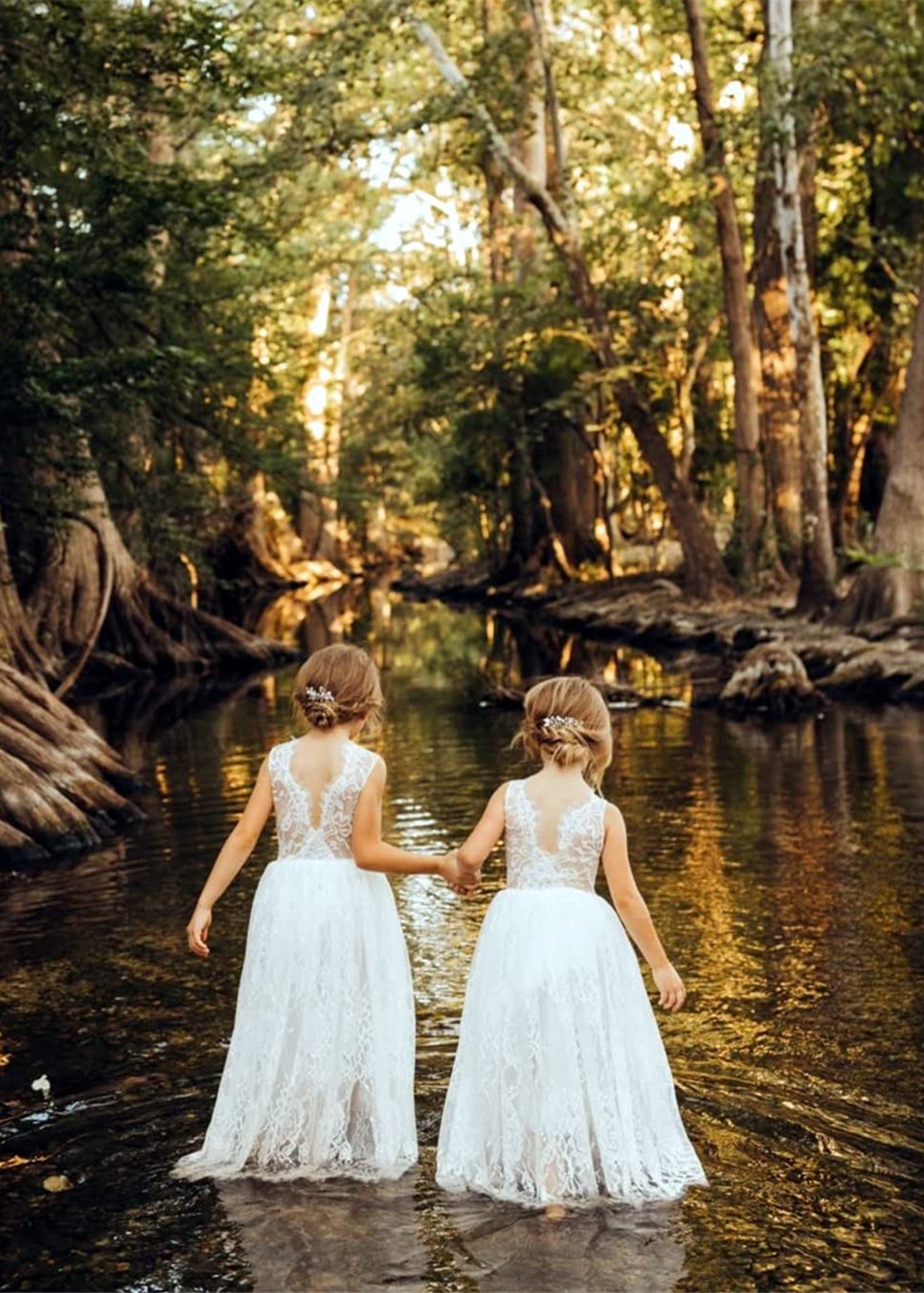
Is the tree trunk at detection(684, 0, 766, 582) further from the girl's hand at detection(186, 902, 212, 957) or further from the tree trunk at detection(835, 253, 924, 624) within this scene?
the girl's hand at detection(186, 902, 212, 957)

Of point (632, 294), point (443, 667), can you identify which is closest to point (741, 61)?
point (632, 294)

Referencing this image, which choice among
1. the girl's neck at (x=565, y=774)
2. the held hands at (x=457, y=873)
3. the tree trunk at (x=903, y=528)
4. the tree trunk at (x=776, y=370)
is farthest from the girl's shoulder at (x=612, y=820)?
the tree trunk at (x=776, y=370)

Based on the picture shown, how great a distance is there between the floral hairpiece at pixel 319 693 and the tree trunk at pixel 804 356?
23241mm

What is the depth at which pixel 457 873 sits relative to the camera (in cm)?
603

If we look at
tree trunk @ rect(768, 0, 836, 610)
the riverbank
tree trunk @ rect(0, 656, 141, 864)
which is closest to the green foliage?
tree trunk @ rect(768, 0, 836, 610)

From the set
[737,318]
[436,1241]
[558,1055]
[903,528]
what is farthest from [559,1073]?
[737,318]

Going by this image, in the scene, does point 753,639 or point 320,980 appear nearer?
point 320,980

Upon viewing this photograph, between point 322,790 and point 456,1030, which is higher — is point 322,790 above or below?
above

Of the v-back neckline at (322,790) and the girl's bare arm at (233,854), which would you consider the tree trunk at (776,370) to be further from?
the girl's bare arm at (233,854)

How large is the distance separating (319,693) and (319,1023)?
3.51ft

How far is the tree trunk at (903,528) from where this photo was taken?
83.9ft

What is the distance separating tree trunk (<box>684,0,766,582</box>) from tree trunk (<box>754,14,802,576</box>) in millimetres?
363

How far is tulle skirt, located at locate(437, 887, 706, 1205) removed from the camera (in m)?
5.77

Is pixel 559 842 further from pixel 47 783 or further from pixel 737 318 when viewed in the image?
pixel 737 318
